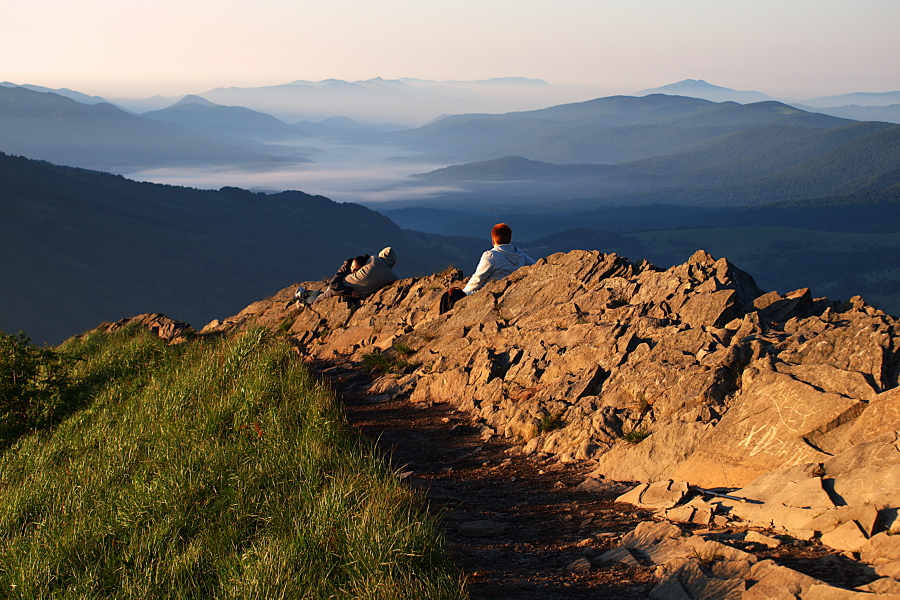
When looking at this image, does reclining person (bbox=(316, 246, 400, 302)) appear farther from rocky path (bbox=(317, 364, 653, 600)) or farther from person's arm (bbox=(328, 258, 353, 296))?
rocky path (bbox=(317, 364, 653, 600))

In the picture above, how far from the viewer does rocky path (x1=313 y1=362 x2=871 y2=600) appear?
3.92 meters

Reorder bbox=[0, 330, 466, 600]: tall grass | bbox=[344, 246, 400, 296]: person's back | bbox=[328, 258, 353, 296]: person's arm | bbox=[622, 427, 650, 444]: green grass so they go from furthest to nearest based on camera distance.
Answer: bbox=[328, 258, 353, 296]: person's arm
bbox=[344, 246, 400, 296]: person's back
bbox=[622, 427, 650, 444]: green grass
bbox=[0, 330, 466, 600]: tall grass

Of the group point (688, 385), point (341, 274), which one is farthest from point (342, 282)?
point (688, 385)

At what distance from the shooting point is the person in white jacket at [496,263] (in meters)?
10.9

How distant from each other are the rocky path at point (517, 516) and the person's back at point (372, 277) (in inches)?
222

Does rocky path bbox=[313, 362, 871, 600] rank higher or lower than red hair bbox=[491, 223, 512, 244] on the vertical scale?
lower

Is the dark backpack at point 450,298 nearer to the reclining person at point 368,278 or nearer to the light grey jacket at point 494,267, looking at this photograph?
the light grey jacket at point 494,267

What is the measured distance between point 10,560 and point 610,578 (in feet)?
13.1

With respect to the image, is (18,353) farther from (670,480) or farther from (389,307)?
(670,480)

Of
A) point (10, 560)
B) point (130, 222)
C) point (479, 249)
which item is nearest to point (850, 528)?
point (10, 560)

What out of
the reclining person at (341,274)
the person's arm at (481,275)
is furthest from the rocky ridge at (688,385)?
the reclining person at (341,274)

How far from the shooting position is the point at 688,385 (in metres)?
6.29

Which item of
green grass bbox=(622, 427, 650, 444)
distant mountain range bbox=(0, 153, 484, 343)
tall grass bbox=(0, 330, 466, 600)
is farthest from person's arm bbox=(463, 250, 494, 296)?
distant mountain range bbox=(0, 153, 484, 343)

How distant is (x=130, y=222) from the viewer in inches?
5423
